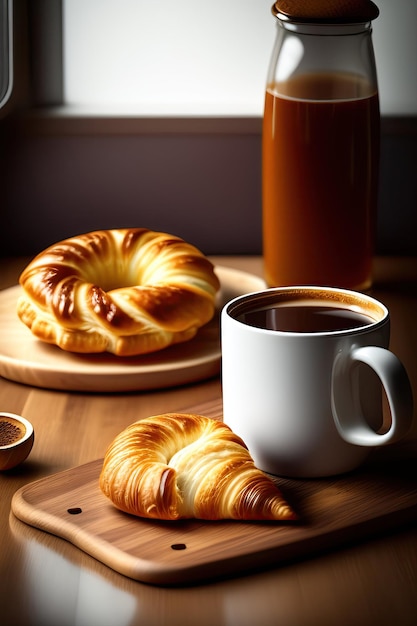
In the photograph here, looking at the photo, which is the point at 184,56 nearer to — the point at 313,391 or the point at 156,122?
the point at 156,122

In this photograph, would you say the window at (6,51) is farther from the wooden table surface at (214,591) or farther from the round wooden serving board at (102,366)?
the wooden table surface at (214,591)

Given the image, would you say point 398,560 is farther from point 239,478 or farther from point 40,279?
point 40,279

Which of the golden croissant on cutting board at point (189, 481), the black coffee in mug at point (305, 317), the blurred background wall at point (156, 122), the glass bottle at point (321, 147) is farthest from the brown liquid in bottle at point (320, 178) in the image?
the golden croissant on cutting board at point (189, 481)

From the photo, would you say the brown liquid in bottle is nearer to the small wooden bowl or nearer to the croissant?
the croissant

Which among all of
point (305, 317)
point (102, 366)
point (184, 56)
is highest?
point (184, 56)

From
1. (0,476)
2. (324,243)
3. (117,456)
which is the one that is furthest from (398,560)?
(324,243)

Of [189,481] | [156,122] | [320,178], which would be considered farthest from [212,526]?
[156,122]
